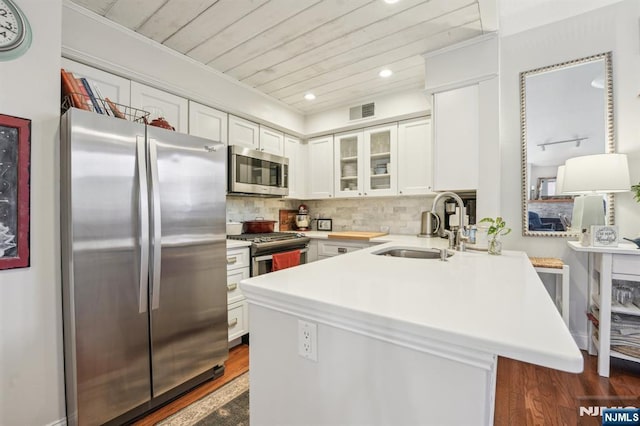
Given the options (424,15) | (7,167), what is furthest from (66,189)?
(424,15)

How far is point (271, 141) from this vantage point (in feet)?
11.0

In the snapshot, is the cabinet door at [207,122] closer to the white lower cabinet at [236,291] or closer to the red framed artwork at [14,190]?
the white lower cabinet at [236,291]

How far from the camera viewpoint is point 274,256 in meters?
2.64

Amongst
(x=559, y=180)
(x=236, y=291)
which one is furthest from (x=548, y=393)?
(x=236, y=291)

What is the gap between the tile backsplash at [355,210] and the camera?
10.7ft

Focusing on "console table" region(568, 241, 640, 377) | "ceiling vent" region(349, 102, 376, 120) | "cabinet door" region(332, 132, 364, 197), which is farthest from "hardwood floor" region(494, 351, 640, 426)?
"ceiling vent" region(349, 102, 376, 120)

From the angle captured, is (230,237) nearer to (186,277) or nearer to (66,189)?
(186,277)

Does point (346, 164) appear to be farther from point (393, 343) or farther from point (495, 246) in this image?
point (393, 343)

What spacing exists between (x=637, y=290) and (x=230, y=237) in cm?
327

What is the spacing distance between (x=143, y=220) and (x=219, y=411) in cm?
121

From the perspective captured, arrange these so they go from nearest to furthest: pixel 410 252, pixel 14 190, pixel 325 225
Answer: pixel 14 190, pixel 410 252, pixel 325 225

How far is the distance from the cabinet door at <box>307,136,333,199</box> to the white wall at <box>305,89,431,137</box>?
0.13 meters

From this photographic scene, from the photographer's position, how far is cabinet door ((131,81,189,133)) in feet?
7.00

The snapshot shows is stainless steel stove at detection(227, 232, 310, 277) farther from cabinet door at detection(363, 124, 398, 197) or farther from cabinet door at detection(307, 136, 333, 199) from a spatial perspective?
cabinet door at detection(363, 124, 398, 197)
